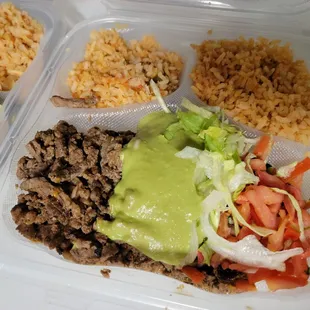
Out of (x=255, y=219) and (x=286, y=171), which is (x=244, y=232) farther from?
(x=286, y=171)

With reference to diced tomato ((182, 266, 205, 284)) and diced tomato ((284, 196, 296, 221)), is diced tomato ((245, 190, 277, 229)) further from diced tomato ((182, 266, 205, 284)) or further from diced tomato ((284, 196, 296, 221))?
diced tomato ((182, 266, 205, 284))

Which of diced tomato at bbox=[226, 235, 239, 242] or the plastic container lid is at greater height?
the plastic container lid

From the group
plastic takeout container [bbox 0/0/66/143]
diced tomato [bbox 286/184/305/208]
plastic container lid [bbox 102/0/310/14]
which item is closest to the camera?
diced tomato [bbox 286/184/305/208]

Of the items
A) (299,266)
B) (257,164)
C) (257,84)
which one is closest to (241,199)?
(257,164)

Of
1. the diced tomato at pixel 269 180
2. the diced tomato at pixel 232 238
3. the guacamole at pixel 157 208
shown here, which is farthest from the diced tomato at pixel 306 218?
the guacamole at pixel 157 208

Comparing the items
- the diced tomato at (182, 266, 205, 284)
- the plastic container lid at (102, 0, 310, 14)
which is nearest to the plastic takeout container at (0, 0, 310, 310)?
the plastic container lid at (102, 0, 310, 14)

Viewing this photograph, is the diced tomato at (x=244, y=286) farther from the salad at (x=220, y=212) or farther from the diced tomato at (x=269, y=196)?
the diced tomato at (x=269, y=196)

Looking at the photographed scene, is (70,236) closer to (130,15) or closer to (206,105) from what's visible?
(206,105)
